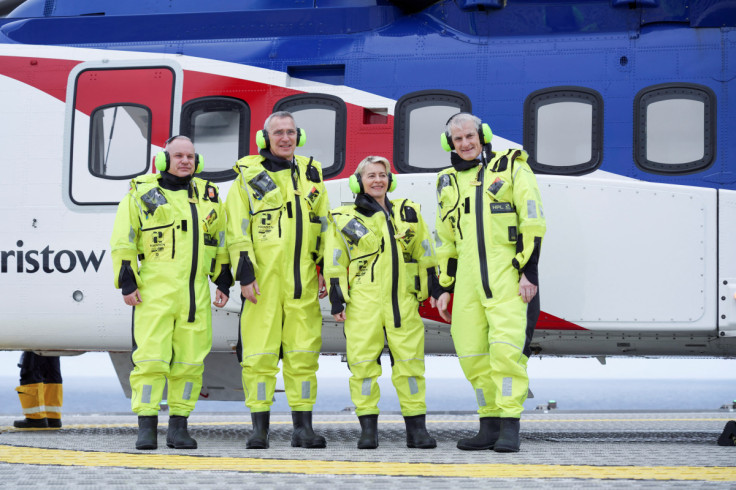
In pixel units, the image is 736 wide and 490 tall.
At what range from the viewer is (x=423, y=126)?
681 cm

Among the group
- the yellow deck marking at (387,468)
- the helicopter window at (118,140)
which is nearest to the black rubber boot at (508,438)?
the yellow deck marking at (387,468)

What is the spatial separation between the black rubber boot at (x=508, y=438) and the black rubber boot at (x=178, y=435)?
1.92m

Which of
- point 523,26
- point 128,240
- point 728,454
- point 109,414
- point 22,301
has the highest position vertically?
point 523,26

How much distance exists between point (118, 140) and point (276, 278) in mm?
2135

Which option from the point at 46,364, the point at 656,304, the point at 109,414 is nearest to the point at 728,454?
the point at 656,304

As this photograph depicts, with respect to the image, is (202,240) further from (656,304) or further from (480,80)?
(656,304)

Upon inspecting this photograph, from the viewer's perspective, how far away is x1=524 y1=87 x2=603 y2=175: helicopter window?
257 inches

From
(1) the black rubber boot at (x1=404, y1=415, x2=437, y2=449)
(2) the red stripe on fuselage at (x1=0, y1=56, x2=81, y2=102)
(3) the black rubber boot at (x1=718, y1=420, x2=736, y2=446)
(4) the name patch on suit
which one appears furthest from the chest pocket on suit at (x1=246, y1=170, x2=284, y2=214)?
(3) the black rubber boot at (x1=718, y1=420, x2=736, y2=446)

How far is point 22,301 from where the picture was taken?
725 centimetres

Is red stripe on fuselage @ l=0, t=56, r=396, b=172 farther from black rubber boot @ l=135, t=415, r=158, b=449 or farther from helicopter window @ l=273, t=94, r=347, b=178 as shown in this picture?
black rubber boot @ l=135, t=415, r=158, b=449

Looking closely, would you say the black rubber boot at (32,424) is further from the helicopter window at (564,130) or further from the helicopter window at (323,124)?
the helicopter window at (564,130)

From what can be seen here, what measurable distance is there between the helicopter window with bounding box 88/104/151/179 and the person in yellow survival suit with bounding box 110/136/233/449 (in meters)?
1.16

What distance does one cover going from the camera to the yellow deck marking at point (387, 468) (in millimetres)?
4207

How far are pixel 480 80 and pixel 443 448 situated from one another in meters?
2.74
